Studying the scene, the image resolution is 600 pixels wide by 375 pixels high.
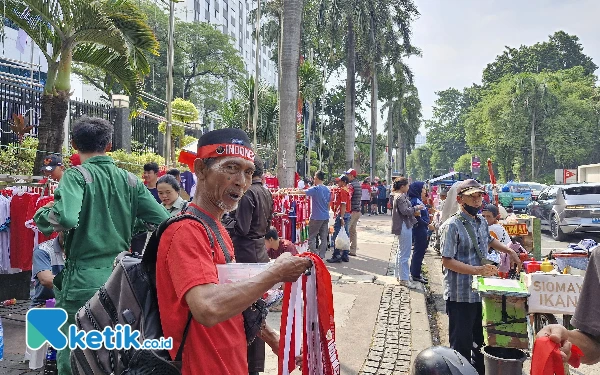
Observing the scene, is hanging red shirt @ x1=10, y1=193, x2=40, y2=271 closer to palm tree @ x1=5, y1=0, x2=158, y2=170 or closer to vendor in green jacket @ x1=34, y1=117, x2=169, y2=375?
palm tree @ x1=5, y1=0, x2=158, y2=170

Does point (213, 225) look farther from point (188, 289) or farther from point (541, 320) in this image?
point (541, 320)

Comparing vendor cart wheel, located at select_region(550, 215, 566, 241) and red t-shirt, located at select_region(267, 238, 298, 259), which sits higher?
red t-shirt, located at select_region(267, 238, 298, 259)

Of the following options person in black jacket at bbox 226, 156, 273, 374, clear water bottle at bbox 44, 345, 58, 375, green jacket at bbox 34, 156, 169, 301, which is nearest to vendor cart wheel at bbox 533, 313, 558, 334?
person in black jacket at bbox 226, 156, 273, 374

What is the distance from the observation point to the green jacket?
271 cm

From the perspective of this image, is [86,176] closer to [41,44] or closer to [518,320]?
[518,320]

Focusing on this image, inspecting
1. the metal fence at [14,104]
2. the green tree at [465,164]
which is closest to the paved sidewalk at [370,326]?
the metal fence at [14,104]

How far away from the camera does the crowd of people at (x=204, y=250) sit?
161cm

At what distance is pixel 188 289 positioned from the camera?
1.54 metres

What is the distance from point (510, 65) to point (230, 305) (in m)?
71.6

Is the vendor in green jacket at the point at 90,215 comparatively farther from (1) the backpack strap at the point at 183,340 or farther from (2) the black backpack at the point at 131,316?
(1) the backpack strap at the point at 183,340

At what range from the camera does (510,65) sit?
64750 millimetres

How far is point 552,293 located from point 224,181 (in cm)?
326

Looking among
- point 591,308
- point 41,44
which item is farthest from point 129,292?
point 41,44

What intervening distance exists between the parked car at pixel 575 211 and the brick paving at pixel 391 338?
8246 millimetres
